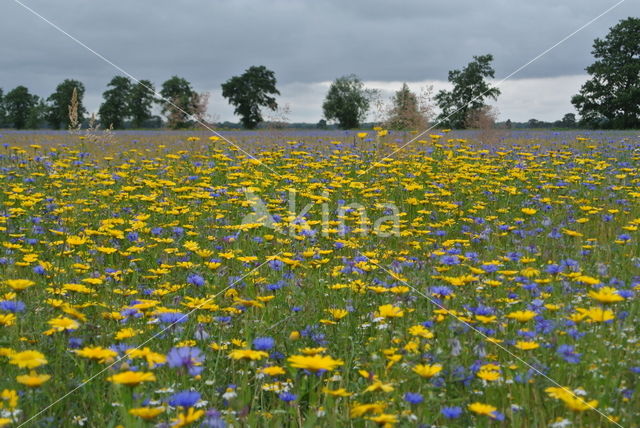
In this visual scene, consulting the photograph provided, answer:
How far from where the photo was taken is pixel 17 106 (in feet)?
251

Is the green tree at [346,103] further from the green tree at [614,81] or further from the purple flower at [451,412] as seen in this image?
the purple flower at [451,412]

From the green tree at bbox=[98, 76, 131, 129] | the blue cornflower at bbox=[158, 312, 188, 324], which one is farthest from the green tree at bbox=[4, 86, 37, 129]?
the blue cornflower at bbox=[158, 312, 188, 324]

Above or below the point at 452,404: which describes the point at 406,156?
above

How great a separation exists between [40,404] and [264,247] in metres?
2.56

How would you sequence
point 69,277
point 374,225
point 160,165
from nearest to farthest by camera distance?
point 69,277
point 374,225
point 160,165

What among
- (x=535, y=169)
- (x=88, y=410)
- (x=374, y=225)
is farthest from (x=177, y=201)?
(x=535, y=169)

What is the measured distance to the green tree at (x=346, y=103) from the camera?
4679 cm

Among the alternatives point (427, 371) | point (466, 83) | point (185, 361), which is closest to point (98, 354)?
point (185, 361)

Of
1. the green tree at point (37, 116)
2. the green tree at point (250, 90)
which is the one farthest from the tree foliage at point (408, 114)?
the green tree at point (37, 116)

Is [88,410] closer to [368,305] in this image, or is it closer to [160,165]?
[368,305]

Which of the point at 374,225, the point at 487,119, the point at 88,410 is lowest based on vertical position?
the point at 88,410

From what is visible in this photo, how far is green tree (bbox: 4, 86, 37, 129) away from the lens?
75.4 m

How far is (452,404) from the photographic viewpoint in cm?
233

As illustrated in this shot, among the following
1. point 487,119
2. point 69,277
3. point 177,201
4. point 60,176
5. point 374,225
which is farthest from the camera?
point 487,119
